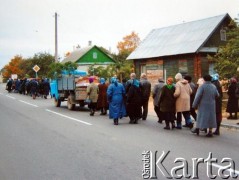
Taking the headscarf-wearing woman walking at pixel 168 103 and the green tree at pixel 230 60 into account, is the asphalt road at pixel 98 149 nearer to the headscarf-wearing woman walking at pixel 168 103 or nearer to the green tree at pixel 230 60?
the headscarf-wearing woman walking at pixel 168 103

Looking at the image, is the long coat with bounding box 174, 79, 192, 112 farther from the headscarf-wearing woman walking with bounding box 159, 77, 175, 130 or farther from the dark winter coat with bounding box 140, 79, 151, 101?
the dark winter coat with bounding box 140, 79, 151, 101

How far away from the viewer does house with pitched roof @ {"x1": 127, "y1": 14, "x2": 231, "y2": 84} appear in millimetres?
32594

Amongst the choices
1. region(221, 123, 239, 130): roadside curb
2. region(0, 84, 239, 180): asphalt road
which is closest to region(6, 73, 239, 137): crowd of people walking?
region(0, 84, 239, 180): asphalt road

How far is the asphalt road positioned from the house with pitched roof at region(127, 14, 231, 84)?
18986 mm

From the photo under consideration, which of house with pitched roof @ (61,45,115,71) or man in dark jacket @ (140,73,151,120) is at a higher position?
house with pitched roof @ (61,45,115,71)

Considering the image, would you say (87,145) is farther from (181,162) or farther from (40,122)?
(40,122)

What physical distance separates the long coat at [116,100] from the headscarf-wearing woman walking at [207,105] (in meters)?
3.82

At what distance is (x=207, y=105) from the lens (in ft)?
37.6

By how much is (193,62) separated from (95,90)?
16.2 meters

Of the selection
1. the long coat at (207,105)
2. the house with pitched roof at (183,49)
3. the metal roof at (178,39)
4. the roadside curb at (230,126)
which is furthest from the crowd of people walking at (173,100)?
the metal roof at (178,39)

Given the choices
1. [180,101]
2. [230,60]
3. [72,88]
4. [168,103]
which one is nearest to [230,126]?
[180,101]

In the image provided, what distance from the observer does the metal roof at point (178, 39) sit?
3278 centimetres

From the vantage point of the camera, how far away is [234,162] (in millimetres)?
8000

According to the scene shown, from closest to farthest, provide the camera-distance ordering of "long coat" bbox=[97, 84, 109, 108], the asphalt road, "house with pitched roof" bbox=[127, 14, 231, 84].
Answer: the asphalt road, "long coat" bbox=[97, 84, 109, 108], "house with pitched roof" bbox=[127, 14, 231, 84]
